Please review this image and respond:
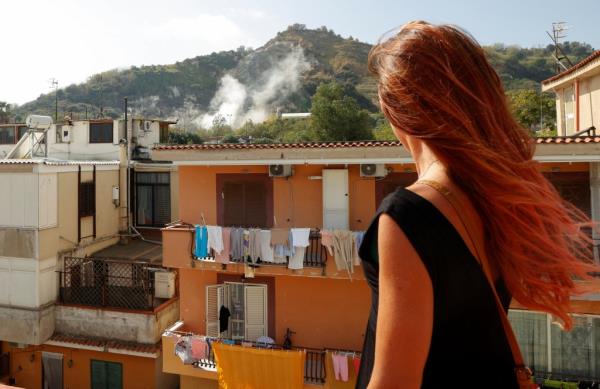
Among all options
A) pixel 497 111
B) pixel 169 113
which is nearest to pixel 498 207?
pixel 497 111

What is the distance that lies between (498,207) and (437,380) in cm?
42

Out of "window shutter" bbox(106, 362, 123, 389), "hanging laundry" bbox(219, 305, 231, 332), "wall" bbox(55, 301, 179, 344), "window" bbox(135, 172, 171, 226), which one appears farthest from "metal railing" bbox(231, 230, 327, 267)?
"window" bbox(135, 172, 171, 226)

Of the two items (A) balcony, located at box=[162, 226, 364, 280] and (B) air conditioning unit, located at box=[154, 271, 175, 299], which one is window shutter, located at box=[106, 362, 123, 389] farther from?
(A) balcony, located at box=[162, 226, 364, 280]

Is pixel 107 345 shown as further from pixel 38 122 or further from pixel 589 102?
pixel 589 102

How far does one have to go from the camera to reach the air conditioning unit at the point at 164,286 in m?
15.9

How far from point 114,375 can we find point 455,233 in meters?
16.6

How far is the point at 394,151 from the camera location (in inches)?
428

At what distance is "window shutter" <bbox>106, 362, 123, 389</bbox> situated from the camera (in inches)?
595

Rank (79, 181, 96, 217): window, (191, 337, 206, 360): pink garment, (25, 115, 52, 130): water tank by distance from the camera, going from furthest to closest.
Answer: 1. (25, 115, 52, 130): water tank
2. (79, 181, 96, 217): window
3. (191, 337, 206, 360): pink garment

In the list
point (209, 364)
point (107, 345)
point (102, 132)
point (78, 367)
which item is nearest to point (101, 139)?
point (102, 132)

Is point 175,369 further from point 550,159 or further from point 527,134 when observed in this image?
point 527,134

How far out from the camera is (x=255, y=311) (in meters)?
12.8

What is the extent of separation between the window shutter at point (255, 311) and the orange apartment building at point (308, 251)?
0.03m

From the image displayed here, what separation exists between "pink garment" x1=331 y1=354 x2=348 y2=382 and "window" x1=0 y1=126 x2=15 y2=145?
84.8ft
